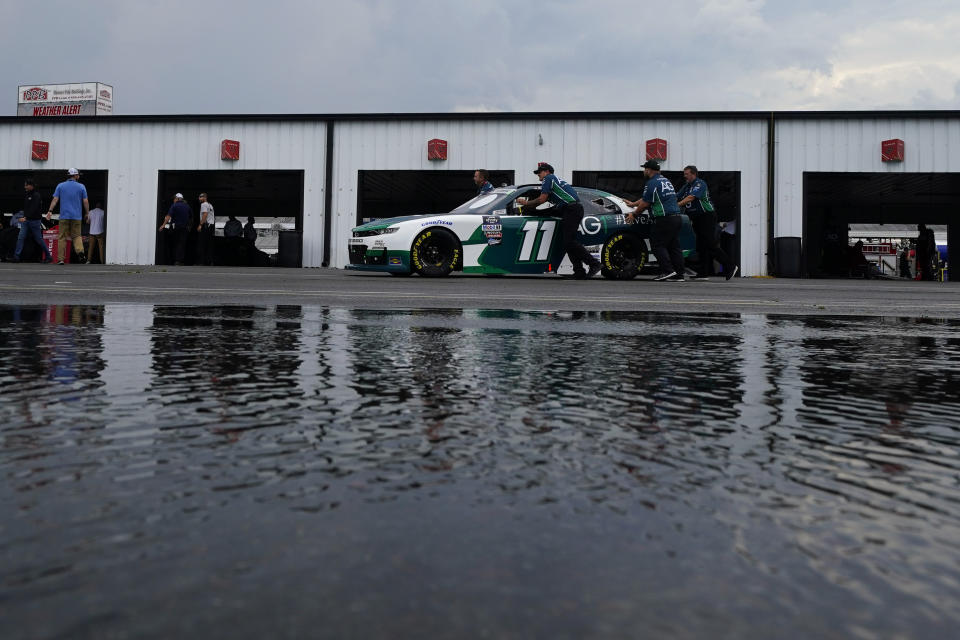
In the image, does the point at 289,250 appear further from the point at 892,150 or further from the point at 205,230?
the point at 892,150

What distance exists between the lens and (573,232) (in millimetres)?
13430

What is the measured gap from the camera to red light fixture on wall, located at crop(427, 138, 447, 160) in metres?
22.8

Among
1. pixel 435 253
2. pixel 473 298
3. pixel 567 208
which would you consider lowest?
pixel 473 298

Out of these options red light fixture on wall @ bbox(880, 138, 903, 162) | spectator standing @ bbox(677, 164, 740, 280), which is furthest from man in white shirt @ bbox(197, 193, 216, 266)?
red light fixture on wall @ bbox(880, 138, 903, 162)

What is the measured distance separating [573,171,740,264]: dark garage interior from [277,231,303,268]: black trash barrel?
640cm

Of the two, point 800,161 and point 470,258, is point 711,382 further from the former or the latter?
point 800,161

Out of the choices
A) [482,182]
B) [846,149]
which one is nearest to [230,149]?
[482,182]

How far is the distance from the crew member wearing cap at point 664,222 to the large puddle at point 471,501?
398 inches

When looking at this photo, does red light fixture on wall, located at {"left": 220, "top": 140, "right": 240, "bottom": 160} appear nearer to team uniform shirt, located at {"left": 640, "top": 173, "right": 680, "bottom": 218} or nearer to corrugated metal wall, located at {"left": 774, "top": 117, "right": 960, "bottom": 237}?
corrugated metal wall, located at {"left": 774, "top": 117, "right": 960, "bottom": 237}

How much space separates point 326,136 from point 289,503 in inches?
884

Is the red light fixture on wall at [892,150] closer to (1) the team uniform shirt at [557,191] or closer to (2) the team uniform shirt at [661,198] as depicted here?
(2) the team uniform shirt at [661,198]

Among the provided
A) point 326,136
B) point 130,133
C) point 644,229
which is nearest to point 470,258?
point 644,229

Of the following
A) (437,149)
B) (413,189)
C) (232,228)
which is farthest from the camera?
(413,189)

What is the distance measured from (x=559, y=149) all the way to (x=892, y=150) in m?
7.03
